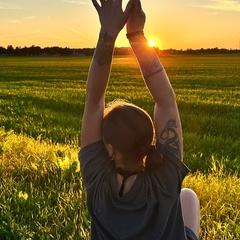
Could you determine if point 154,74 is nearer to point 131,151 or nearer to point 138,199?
point 131,151

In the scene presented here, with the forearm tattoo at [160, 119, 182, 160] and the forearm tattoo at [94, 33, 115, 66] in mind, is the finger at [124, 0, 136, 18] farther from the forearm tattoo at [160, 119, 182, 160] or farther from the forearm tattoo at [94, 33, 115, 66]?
the forearm tattoo at [160, 119, 182, 160]

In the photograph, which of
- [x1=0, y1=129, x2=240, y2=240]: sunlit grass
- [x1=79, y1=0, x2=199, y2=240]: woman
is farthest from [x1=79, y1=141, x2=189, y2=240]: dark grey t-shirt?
[x1=0, y1=129, x2=240, y2=240]: sunlit grass

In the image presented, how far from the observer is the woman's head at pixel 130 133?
6.75 ft

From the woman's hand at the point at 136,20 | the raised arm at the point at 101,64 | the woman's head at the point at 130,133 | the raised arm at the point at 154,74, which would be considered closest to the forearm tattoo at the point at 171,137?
the raised arm at the point at 154,74

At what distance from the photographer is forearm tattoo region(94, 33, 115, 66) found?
221cm

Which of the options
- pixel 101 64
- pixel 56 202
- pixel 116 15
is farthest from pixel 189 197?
pixel 56 202

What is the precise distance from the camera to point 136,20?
2191mm

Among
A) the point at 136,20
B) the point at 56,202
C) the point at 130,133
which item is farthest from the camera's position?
the point at 56,202

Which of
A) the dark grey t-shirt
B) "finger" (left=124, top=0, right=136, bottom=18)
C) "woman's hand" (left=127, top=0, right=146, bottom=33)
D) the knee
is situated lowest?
the knee

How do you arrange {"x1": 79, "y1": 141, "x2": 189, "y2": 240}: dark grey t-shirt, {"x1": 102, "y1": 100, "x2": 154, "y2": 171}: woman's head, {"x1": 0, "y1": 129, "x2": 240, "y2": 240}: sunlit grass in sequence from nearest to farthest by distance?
{"x1": 102, "y1": 100, "x2": 154, "y2": 171}: woman's head < {"x1": 79, "y1": 141, "x2": 189, "y2": 240}: dark grey t-shirt < {"x1": 0, "y1": 129, "x2": 240, "y2": 240}: sunlit grass

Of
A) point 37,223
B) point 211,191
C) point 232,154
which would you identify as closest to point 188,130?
point 232,154

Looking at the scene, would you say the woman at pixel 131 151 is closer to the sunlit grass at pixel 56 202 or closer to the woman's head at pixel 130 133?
the woman's head at pixel 130 133

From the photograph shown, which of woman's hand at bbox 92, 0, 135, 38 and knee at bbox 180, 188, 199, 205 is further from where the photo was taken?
knee at bbox 180, 188, 199, 205

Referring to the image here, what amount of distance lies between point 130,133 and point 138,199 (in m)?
0.34
